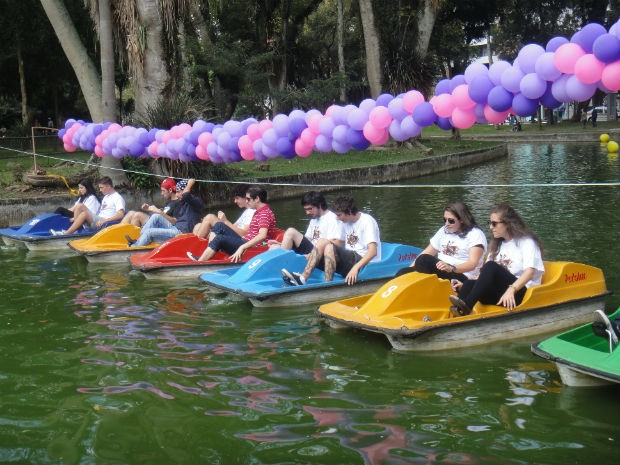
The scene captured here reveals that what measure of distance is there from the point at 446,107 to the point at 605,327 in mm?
2919

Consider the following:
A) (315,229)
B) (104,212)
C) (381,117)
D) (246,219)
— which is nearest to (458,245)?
(381,117)

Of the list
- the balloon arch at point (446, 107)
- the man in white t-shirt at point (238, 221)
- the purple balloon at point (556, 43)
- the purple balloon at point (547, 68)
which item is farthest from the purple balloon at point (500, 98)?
the man in white t-shirt at point (238, 221)

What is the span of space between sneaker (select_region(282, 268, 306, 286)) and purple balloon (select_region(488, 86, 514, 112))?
262cm

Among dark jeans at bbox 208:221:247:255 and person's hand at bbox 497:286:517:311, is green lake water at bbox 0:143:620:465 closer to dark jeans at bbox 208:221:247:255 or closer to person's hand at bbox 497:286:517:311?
person's hand at bbox 497:286:517:311

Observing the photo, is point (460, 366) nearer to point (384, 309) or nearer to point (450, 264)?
point (384, 309)

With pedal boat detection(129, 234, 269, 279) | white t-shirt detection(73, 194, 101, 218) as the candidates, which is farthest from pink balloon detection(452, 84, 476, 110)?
white t-shirt detection(73, 194, 101, 218)

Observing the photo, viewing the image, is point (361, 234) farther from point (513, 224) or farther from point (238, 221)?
point (238, 221)

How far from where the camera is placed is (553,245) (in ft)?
36.3

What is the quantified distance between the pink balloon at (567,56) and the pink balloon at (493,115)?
85 cm

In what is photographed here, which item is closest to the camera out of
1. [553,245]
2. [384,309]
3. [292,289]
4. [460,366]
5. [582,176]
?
[460,366]

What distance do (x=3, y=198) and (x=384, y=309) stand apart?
35.2 feet

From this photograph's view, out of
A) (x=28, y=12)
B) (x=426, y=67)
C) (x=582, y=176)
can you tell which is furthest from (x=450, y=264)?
(x=28, y=12)

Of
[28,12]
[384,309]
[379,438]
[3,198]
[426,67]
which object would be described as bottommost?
[379,438]

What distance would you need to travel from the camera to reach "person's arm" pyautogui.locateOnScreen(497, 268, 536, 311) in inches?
258
